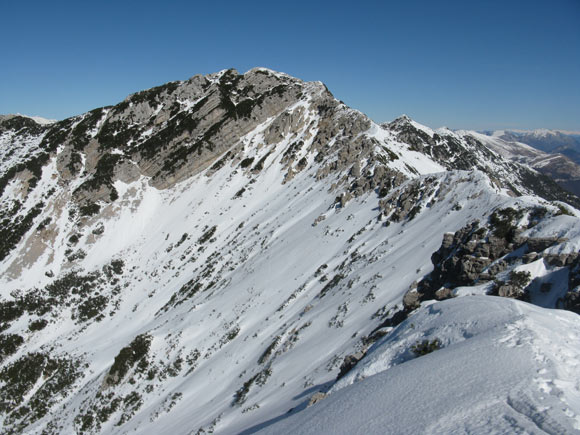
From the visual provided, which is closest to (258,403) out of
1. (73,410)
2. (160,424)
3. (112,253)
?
(160,424)

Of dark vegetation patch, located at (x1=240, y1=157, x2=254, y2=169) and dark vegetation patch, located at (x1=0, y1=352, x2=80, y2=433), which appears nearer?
dark vegetation patch, located at (x1=0, y1=352, x2=80, y2=433)

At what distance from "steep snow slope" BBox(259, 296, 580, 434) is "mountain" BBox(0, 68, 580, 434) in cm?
9

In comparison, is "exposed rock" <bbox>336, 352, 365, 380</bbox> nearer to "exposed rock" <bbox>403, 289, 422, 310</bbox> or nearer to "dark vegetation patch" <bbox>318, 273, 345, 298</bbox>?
"exposed rock" <bbox>403, 289, 422, 310</bbox>

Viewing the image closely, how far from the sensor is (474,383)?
23.9 feet

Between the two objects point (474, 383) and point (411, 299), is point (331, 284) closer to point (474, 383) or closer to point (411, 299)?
point (411, 299)

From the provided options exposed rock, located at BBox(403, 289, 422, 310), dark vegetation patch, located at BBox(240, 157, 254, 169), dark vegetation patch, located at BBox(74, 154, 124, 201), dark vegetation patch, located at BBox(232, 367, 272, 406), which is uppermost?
dark vegetation patch, located at BBox(74, 154, 124, 201)

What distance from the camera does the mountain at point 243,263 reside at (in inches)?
620

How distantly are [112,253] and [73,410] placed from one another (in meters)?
42.0

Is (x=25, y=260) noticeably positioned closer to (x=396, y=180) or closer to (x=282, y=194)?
(x=282, y=194)

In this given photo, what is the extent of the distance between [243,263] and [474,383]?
42834 mm

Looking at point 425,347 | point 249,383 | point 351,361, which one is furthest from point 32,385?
point 425,347

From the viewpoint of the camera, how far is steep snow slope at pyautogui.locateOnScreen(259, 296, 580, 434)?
6168 millimetres

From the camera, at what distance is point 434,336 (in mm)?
10578

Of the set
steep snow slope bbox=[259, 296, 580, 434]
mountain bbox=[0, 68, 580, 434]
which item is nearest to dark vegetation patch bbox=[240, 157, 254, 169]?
mountain bbox=[0, 68, 580, 434]
